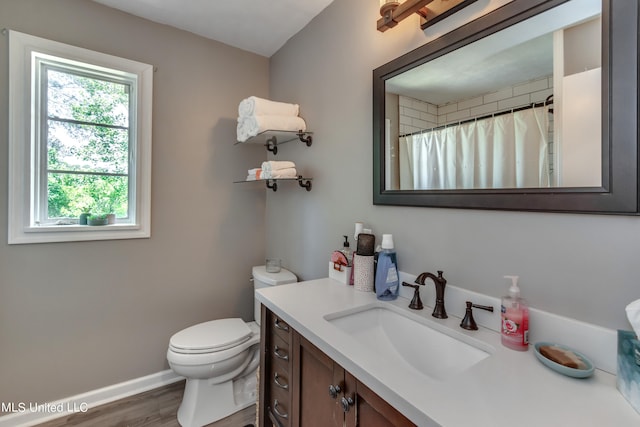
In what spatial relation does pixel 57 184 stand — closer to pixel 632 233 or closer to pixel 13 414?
pixel 13 414

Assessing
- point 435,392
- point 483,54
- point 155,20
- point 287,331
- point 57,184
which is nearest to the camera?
point 435,392

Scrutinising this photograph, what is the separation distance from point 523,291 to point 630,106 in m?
0.52

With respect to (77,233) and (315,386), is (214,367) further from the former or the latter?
(77,233)

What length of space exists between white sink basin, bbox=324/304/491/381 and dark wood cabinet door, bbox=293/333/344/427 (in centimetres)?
11

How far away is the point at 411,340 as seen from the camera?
981 mm

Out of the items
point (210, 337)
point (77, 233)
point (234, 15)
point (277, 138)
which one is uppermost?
point (234, 15)

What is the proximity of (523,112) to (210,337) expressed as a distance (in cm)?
173

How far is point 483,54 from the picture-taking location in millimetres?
932

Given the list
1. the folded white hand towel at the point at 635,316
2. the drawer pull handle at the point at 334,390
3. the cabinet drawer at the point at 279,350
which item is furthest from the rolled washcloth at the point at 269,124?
the folded white hand towel at the point at 635,316

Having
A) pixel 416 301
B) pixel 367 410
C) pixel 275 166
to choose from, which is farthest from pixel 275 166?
pixel 367 410

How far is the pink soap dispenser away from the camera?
755 mm

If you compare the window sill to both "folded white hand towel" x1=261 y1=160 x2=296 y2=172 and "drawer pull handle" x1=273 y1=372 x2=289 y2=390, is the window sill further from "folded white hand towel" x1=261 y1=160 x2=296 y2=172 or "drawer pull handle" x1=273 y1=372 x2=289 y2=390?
"drawer pull handle" x1=273 y1=372 x2=289 y2=390

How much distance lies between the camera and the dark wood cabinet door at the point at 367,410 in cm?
61

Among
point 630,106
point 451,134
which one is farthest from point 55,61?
→ point 630,106
